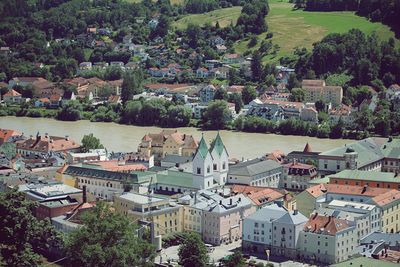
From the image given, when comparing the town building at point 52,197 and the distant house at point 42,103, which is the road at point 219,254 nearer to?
the town building at point 52,197

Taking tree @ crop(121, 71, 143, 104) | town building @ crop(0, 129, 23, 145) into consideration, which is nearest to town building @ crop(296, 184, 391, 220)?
town building @ crop(0, 129, 23, 145)

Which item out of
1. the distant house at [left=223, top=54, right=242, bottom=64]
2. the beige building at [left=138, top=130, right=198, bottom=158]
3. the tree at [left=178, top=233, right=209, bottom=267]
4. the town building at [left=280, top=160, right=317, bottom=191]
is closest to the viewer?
the tree at [left=178, top=233, right=209, bottom=267]

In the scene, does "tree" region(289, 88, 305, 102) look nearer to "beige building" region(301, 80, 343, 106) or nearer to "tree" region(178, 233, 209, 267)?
"beige building" region(301, 80, 343, 106)

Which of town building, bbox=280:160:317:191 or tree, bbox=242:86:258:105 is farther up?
tree, bbox=242:86:258:105

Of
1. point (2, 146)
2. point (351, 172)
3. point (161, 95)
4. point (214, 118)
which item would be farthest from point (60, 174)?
point (161, 95)

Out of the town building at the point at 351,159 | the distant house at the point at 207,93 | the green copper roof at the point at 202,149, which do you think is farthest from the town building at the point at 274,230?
the distant house at the point at 207,93

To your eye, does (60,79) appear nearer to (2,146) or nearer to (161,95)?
(161,95)
